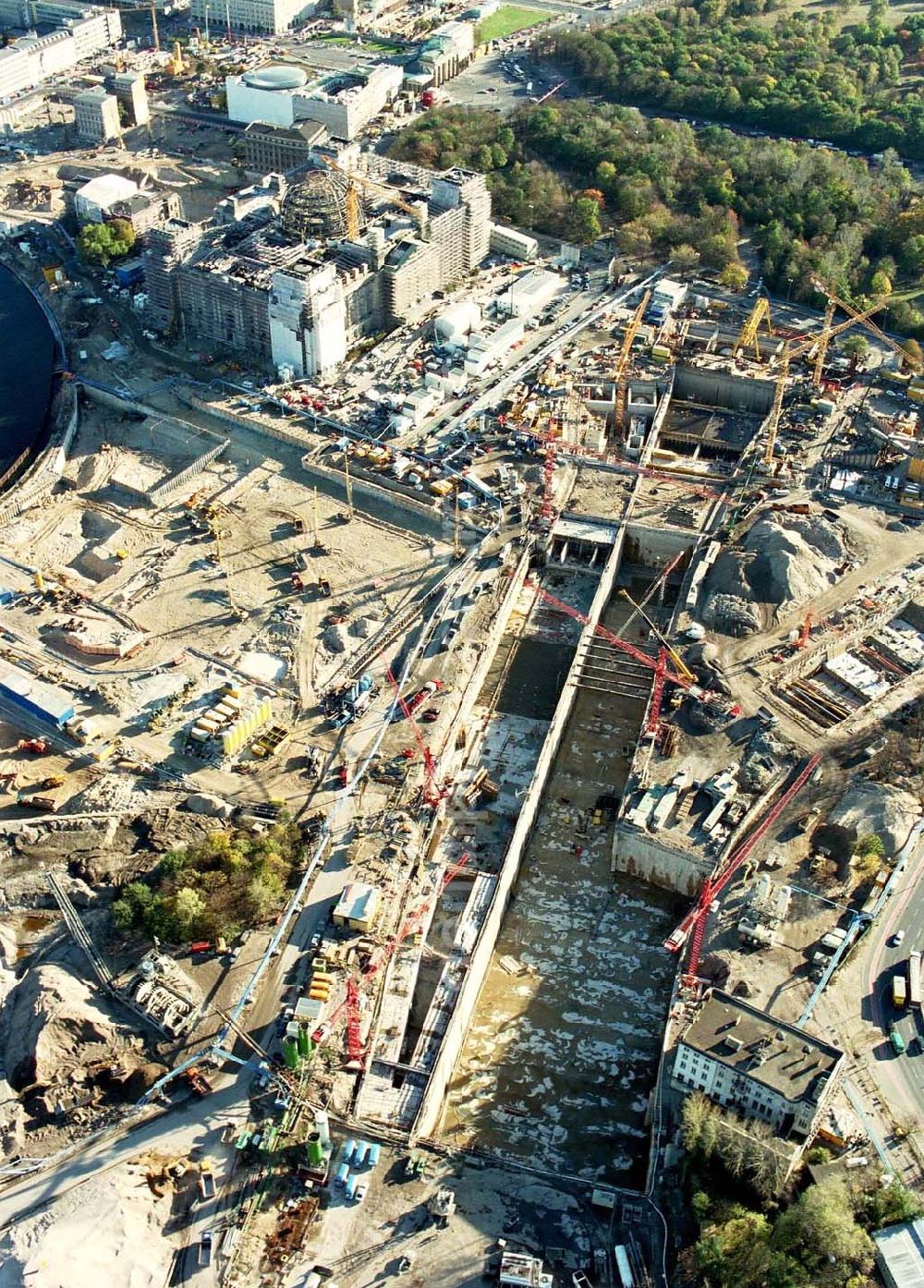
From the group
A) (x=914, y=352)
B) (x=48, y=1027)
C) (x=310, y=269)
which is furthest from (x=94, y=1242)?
(x=914, y=352)

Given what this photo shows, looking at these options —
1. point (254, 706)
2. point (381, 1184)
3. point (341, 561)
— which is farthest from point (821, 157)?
point (381, 1184)

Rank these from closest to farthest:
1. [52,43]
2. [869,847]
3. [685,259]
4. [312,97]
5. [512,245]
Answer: [869,847] → [685,259] → [512,245] → [312,97] → [52,43]

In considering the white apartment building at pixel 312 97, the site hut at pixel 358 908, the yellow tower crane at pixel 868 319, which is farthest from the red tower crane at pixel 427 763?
the white apartment building at pixel 312 97

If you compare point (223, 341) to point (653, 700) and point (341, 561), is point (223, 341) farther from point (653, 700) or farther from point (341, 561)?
point (653, 700)

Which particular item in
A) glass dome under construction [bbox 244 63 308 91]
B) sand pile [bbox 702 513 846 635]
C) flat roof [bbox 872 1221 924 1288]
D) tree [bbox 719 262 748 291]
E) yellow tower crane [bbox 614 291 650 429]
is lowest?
flat roof [bbox 872 1221 924 1288]

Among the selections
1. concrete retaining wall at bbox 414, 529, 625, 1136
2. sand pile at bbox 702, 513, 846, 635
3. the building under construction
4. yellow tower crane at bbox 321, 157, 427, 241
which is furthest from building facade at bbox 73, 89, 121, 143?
sand pile at bbox 702, 513, 846, 635

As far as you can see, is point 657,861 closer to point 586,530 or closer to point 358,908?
point 358,908

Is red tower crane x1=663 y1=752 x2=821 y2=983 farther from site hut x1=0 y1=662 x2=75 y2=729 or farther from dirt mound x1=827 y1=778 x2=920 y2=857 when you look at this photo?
site hut x1=0 y1=662 x2=75 y2=729
